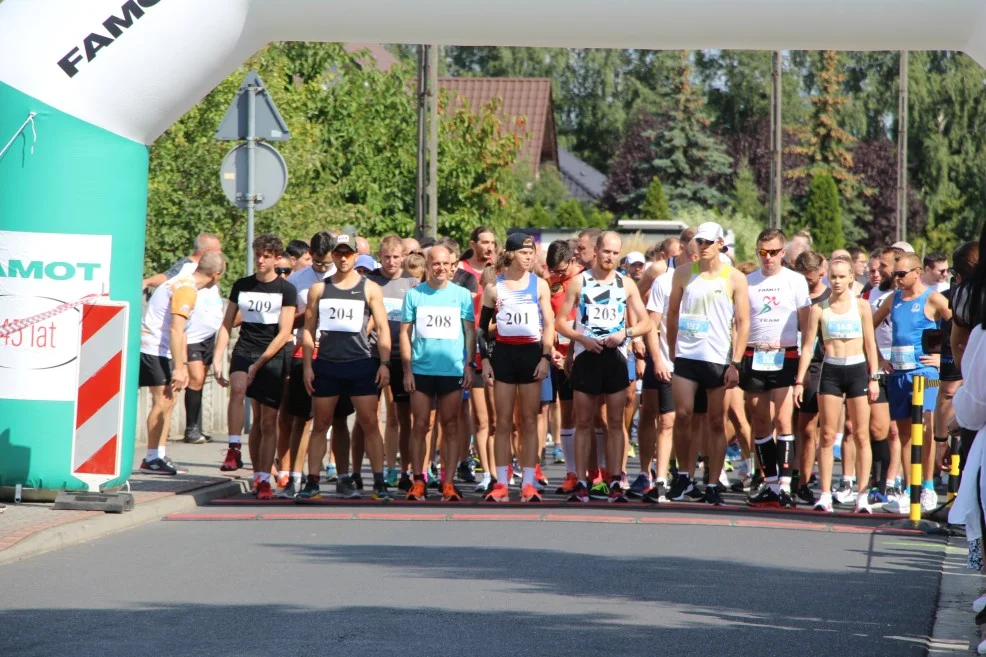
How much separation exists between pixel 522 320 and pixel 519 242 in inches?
Answer: 23.4

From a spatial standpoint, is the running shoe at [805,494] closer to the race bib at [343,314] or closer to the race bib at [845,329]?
the race bib at [845,329]

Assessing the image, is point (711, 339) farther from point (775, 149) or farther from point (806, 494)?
point (775, 149)

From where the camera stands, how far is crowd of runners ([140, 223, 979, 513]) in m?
12.4

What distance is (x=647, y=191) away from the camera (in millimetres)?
71188

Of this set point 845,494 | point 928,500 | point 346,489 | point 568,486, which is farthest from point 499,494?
point 928,500

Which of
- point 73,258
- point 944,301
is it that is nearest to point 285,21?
point 73,258

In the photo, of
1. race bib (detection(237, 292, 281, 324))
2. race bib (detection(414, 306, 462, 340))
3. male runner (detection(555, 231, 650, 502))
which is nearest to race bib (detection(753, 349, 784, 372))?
male runner (detection(555, 231, 650, 502))

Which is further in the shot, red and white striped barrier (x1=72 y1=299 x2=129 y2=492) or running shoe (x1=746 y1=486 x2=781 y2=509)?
running shoe (x1=746 y1=486 x2=781 y2=509)

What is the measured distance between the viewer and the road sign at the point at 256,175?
1581 cm

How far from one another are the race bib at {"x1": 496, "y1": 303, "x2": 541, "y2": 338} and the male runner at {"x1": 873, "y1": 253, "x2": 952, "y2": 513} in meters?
2.99

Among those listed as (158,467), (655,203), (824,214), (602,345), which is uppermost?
(655,203)

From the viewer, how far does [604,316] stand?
41.6 feet

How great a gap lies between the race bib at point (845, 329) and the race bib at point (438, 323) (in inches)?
112

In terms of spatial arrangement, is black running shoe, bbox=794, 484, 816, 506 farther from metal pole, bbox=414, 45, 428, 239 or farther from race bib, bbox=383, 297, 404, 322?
metal pole, bbox=414, 45, 428, 239
